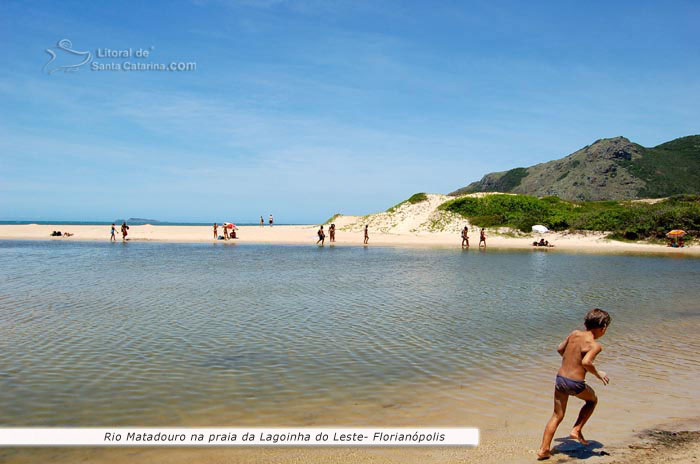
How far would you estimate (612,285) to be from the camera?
834 inches

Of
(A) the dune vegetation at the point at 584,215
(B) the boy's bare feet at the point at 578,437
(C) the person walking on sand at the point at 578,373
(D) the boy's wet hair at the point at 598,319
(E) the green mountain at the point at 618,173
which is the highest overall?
(E) the green mountain at the point at 618,173

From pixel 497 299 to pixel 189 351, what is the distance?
10879mm

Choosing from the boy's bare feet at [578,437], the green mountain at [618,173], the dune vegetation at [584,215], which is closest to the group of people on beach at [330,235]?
the dune vegetation at [584,215]

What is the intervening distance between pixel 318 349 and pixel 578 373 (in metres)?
5.50

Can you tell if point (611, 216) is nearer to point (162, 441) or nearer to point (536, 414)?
point (536, 414)

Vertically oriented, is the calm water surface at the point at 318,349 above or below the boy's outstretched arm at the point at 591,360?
below

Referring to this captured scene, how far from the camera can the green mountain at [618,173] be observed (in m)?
124

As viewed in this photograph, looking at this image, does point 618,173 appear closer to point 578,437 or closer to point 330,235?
point 330,235

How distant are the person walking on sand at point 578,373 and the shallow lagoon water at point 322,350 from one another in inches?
37.8

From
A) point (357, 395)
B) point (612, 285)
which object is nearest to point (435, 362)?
point (357, 395)

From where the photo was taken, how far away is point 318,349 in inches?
404

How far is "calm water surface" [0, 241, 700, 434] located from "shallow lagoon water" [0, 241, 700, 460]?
0.14ft

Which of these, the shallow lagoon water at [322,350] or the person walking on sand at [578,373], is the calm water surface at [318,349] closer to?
the shallow lagoon water at [322,350]

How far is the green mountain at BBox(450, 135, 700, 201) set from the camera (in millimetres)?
123875
